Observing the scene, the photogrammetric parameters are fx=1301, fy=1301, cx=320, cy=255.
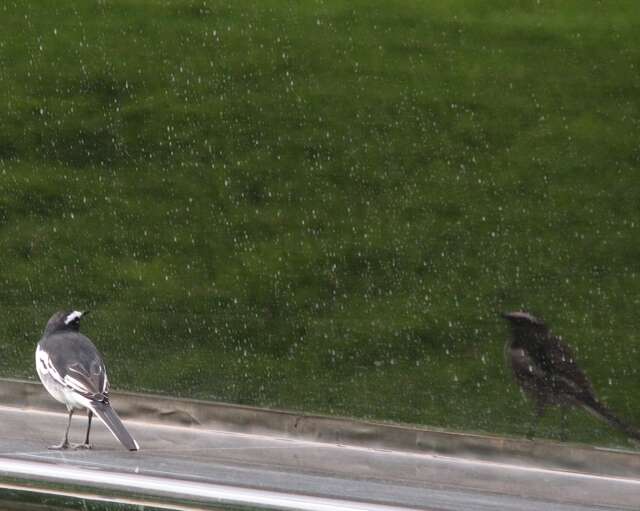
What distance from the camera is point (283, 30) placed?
32.7ft

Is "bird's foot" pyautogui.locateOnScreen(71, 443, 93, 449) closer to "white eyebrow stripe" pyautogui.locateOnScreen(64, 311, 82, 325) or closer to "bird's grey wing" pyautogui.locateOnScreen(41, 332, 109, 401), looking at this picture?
"bird's grey wing" pyautogui.locateOnScreen(41, 332, 109, 401)

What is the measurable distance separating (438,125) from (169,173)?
2006 mm

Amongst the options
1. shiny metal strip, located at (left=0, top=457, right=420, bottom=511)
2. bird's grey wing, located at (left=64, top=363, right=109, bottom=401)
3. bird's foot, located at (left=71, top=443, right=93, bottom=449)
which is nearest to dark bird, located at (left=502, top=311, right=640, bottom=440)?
bird's grey wing, located at (left=64, top=363, right=109, bottom=401)

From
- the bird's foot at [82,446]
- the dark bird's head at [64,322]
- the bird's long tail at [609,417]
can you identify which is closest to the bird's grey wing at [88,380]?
the bird's foot at [82,446]

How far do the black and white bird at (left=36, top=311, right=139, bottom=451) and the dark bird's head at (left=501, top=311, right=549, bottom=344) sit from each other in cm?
279

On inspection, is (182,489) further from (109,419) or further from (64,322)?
(64,322)

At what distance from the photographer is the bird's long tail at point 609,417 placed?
8.06 metres

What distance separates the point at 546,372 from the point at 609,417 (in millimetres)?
491

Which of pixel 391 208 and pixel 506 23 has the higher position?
pixel 506 23

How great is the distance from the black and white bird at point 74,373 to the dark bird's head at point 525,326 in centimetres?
279

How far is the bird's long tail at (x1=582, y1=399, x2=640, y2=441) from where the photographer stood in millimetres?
8062

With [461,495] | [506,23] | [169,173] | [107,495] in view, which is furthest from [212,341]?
[107,495]

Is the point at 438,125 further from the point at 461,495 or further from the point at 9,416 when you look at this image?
the point at 461,495

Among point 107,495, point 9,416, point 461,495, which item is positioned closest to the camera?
point 107,495
